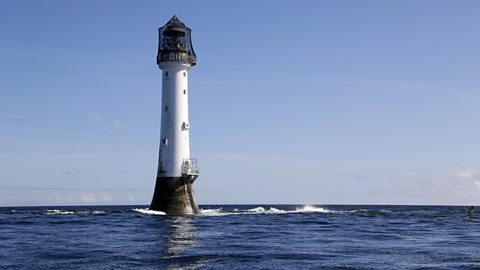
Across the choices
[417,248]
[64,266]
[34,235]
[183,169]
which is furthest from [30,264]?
[183,169]

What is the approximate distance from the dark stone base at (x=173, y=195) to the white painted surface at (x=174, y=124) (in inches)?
29.0

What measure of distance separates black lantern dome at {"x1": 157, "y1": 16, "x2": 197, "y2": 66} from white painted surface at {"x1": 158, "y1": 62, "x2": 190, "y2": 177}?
100 centimetres

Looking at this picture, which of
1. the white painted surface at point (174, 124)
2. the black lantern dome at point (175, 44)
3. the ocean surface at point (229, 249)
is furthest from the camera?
the black lantern dome at point (175, 44)

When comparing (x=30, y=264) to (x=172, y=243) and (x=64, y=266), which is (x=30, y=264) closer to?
(x=64, y=266)

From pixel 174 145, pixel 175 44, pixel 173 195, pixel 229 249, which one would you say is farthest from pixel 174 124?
pixel 229 249

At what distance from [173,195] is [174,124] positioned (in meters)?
6.52

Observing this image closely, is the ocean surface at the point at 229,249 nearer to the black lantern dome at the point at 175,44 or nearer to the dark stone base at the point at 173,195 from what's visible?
the dark stone base at the point at 173,195

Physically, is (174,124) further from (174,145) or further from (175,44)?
(175,44)

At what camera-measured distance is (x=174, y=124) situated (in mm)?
51594

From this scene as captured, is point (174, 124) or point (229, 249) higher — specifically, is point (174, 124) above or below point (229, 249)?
above

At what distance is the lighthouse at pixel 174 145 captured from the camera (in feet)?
169

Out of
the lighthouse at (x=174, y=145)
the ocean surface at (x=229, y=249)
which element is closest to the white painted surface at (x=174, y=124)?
the lighthouse at (x=174, y=145)

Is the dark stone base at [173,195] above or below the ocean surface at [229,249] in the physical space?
above

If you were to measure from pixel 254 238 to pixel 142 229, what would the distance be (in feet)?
28.6
